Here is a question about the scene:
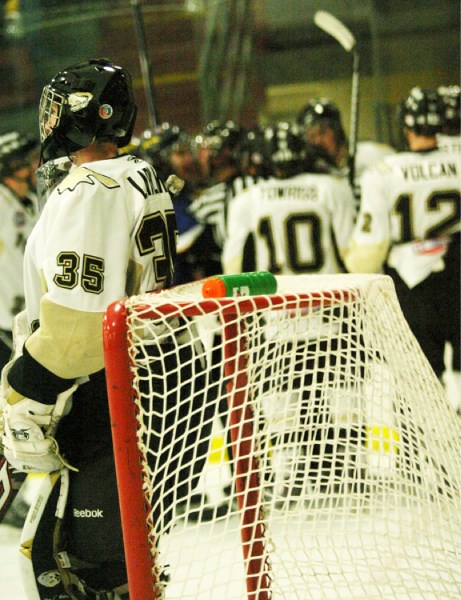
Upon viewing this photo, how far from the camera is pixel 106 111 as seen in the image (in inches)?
78.8

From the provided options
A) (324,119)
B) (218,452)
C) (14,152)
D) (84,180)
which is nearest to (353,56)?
(324,119)

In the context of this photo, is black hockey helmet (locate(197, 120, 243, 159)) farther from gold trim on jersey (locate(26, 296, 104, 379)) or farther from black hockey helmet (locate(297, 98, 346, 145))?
gold trim on jersey (locate(26, 296, 104, 379))

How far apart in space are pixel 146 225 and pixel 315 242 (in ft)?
7.01

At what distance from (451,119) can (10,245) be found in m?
2.20

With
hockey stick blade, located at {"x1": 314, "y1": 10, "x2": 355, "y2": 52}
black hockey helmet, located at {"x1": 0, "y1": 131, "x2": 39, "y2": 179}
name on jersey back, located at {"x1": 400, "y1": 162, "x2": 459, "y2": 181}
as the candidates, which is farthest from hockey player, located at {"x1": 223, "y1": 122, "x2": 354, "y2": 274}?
hockey stick blade, located at {"x1": 314, "y1": 10, "x2": 355, "y2": 52}

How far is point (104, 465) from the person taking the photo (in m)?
2.00

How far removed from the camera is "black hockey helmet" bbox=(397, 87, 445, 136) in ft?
12.6

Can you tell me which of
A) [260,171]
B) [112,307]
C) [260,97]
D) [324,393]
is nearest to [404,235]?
[260,171]

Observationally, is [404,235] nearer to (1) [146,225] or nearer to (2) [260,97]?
(1) [146,225]

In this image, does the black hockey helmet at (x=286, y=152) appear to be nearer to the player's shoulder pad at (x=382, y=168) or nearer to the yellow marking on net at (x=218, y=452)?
the player's shoulder pad at (x=382, y=168)

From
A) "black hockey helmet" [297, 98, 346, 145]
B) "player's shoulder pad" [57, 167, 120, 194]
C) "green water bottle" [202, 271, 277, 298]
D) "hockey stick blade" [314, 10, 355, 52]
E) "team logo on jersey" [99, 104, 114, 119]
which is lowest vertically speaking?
"black hockey helmet" [297, 98, 346, 145]

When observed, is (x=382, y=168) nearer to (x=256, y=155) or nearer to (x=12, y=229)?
(x=256, y=155)

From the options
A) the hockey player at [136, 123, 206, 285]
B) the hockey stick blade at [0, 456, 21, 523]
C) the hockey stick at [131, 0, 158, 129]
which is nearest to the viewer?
the hockey stick blade at [0, 456, 21, 523]

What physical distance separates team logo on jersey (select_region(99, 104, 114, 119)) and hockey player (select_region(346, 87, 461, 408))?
6.55ft
